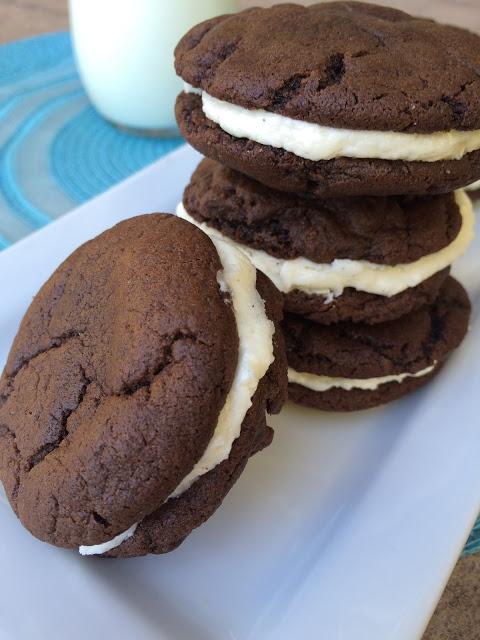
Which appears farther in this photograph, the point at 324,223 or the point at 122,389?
the point at 324,223

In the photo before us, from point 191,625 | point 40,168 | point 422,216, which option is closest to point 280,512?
point 191,625

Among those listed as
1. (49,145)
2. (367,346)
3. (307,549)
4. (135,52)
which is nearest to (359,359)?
(367,346)

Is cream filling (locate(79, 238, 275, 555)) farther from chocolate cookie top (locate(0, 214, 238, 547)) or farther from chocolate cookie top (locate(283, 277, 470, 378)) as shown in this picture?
chocolate cookie top (locate(283, 277, 470, 378))

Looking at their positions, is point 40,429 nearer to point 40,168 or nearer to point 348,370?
point 348,370

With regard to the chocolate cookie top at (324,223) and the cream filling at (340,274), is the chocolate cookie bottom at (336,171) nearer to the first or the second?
the chocolate cookie top at (324,223)

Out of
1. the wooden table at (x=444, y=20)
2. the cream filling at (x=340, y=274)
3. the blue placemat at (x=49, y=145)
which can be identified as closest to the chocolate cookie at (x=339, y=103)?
the cream filling at (x=340, y=274)

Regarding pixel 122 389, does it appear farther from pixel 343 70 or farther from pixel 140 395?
pixel 343 70

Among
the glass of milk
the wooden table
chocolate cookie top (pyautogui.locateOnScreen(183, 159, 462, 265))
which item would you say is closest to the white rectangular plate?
the wooden table

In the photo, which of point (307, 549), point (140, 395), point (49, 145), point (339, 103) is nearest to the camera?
point (140, 395)
